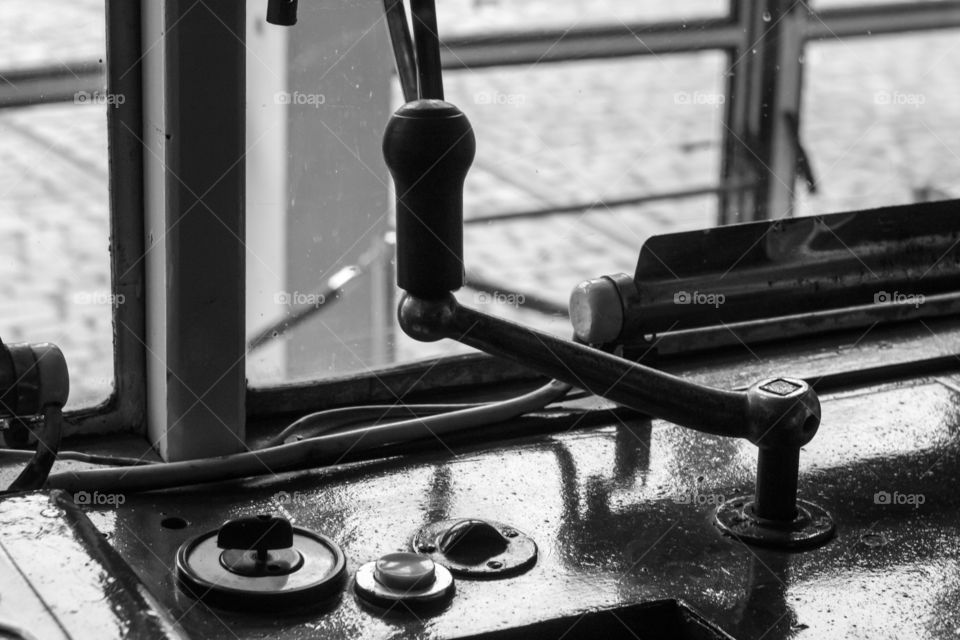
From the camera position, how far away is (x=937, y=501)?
4.00 ft

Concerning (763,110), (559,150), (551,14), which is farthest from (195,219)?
(559,150)

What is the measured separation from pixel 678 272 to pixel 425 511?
357 mm

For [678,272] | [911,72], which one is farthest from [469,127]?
[911,72]

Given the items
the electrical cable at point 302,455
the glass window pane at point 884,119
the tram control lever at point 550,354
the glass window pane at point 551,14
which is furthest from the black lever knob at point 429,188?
the glass window pane at point 884,119

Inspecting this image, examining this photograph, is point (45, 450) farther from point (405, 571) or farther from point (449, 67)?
point (449, 67)

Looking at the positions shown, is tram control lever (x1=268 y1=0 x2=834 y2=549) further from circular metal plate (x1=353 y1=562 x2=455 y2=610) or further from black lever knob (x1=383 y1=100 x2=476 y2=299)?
circular metal plate (x1=353 y1=562 x2=455 y2=610)

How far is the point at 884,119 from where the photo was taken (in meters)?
3.88

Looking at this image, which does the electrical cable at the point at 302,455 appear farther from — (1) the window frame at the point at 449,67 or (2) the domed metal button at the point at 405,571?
(2) the domed metal button at the point at 405,571

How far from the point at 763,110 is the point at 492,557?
3.96 ft

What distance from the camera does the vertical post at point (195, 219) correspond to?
1.16m

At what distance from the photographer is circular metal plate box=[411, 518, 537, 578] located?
1060mm

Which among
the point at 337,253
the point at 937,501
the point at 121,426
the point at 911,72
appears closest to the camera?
the point at 937,501

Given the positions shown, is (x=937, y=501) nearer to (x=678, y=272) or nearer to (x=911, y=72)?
(x=678, y=272)

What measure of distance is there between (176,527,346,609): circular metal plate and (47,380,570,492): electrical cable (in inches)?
5.3
